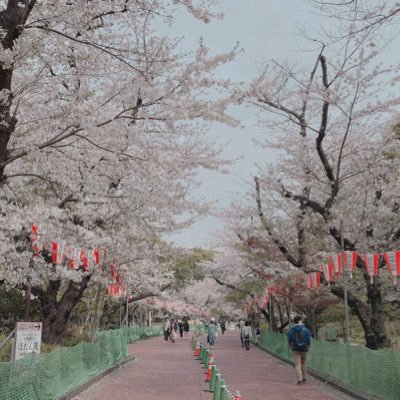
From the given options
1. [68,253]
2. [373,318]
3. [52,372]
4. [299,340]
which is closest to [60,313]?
[68,253]

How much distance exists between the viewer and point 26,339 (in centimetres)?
1006

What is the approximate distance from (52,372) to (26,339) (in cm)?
85

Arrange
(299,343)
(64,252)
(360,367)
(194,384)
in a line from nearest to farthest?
(360,367)
(299,343)
(194,384)
(64,252)

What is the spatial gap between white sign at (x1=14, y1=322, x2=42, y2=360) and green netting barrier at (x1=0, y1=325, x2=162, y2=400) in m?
0.49

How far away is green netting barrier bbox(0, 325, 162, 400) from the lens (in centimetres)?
775

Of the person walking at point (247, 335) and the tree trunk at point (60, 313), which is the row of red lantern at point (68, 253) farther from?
the person walking at point (247, 335)

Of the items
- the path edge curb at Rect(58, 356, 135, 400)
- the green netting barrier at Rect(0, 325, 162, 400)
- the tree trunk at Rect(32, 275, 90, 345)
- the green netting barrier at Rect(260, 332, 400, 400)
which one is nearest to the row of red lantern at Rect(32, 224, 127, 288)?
the tree trunk at Rect(32, 275, 90, 345)

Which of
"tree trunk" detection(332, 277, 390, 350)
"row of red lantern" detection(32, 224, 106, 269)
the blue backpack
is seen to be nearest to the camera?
the blue backpack

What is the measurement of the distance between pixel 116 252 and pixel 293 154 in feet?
25.3

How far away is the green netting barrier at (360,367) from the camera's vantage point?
9.50 m

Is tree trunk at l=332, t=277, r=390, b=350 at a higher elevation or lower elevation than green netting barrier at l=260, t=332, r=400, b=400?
higher

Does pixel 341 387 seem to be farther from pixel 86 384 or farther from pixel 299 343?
pixel 86 384

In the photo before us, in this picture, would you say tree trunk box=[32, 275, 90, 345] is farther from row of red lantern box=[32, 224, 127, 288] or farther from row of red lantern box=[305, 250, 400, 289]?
row of red lantern box=[305, 250, 400, 289]

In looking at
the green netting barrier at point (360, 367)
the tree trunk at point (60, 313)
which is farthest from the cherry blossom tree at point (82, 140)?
the green netting barrier at point (360, 367)
